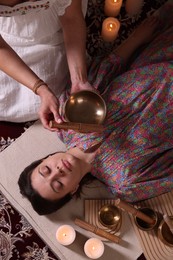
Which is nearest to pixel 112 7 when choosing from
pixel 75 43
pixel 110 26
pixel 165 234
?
pixel 110 26

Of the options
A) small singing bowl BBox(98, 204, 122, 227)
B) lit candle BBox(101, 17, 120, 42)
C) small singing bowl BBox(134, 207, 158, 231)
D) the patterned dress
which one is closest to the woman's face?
the patterned dress

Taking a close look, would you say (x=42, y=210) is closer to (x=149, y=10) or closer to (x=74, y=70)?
(x=74, y=70)

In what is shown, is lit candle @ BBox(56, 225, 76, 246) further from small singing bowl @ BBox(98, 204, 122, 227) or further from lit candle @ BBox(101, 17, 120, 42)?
lit candle @ BBox(101, 17, 120, 42)

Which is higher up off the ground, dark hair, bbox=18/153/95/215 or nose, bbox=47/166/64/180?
nose, bbox=47/166/64/180

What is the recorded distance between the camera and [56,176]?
46.9 inches

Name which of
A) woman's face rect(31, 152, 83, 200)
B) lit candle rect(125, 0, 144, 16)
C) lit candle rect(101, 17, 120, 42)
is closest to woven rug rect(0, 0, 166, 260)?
woman's face rect(31, 152, 83, 200)

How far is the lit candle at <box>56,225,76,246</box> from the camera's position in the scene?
1308 mm

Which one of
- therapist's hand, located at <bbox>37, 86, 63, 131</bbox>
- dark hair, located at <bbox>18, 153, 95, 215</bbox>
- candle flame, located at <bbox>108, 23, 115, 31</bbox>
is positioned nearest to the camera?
therapist's hand, located at <bbox>37, 86, 63, 131</bbox>

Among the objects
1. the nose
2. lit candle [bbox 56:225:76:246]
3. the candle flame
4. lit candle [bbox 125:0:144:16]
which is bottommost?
lit candle [bbox 56:225:76:246]

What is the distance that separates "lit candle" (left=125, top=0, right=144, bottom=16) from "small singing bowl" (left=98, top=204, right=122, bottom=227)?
3.10 feet

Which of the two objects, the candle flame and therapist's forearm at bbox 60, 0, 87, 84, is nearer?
therapist's forearm at bbox 60, 0, 87, 84

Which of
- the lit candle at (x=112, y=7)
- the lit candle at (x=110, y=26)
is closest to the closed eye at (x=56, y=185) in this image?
the lit candle at (x=110, y=26)

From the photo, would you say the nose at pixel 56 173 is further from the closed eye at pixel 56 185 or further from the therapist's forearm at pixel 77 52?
the therapist's forearm at pixel 77 52

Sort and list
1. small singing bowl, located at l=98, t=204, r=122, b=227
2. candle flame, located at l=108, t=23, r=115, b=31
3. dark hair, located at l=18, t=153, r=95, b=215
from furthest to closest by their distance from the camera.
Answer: candle flame, located at l=108, t=23, r=115, b=31 → small singing bowl, located at l=98, t=204, r=122, b=227 → dark hair, located at l=18, t=153, r=95, b=215
